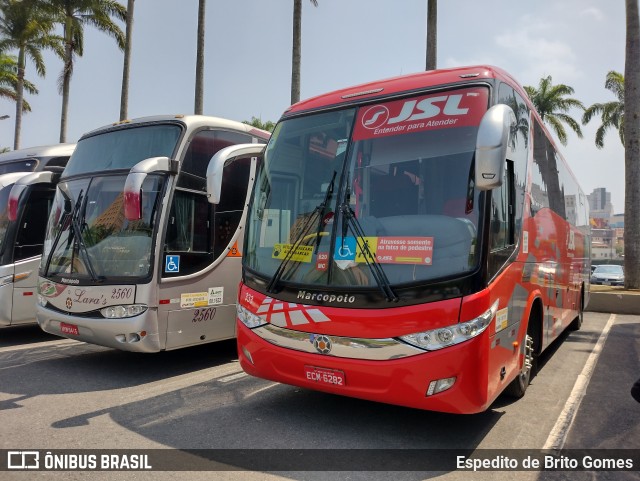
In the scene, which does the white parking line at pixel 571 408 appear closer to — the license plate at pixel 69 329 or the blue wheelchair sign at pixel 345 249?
the blue wheelchair sign at pixel 345 249

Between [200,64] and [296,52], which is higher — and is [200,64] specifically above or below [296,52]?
above

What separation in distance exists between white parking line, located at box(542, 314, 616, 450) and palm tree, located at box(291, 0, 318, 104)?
12.6 metres

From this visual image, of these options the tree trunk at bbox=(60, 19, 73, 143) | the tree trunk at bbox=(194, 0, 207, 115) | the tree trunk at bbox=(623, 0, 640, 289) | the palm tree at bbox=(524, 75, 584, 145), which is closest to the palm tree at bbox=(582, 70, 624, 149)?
the palm tree at bbox=(524, 75, 584, 145)

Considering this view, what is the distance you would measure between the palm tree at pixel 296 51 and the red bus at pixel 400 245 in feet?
41.4

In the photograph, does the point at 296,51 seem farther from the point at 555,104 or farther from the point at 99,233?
the point at 555,104

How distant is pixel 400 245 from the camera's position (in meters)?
4.16

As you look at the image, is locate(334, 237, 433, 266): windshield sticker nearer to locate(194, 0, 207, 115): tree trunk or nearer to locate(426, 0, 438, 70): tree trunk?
locate(426, 0, 438, 70): tree trunk

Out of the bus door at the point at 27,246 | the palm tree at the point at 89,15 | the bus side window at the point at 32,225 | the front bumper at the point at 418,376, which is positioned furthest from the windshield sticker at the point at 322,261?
the palm tree at the point at 89,15

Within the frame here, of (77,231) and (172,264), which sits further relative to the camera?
(77,231)

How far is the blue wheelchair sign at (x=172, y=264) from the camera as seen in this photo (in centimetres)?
635

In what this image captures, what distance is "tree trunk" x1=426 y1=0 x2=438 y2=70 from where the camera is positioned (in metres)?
15.7

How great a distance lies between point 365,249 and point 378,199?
49 centimetres

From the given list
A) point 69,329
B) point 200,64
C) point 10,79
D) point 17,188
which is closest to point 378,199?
point 69,329

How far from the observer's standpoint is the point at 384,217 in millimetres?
4379
